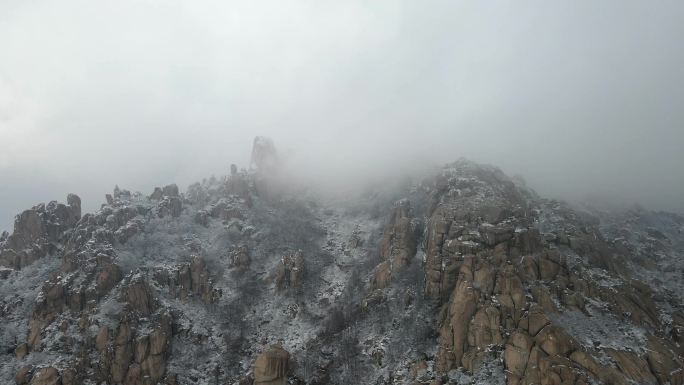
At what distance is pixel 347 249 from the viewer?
397 feet

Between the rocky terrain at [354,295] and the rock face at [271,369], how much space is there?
0.95 feet

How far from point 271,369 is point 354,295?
29.2 meters

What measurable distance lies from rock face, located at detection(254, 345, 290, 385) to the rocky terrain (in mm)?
289

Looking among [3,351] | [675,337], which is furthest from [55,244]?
[675,337]

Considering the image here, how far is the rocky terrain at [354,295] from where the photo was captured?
7225cm

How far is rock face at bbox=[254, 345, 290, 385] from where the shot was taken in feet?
261

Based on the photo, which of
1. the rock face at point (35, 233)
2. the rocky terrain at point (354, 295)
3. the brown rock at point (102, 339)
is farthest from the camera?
the rock face at point (35, 233)

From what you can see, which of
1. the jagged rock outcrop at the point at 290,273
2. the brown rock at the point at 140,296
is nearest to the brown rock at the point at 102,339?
the brown rock at the point at 140,296

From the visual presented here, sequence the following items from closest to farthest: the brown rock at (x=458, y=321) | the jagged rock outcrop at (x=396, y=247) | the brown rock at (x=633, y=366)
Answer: the brown rock at (x=633, y=366), the brown rock at (x=458, y=321), the jagged rock outcrop at (x=396, y=247)

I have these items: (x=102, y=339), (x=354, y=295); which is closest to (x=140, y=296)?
(x=102, y=339)

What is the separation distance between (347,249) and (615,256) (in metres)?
65.6

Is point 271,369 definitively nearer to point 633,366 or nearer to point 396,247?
point 396,247

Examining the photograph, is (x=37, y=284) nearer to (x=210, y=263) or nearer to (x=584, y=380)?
(x=210, y=263)

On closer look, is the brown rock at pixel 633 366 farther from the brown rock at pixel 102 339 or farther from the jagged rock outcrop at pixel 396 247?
the brown rock at pixel 102 339
